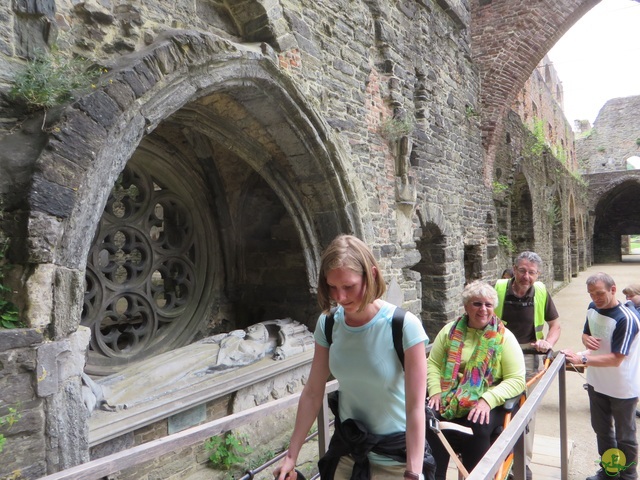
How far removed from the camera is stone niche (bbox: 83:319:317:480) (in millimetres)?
3164

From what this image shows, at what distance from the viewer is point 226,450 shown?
3.93 m

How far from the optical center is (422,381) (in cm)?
142

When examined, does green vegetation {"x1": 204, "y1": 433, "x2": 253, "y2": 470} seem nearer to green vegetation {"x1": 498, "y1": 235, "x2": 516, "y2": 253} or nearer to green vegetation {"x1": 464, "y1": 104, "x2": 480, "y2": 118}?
green vegetation {"x1": 464, "y1": 104, "x2": 480, "y2": 118}

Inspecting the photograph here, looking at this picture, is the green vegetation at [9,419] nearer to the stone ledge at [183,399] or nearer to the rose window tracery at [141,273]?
the stone ledge at [183,399]

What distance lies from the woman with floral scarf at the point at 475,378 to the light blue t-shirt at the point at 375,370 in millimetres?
903

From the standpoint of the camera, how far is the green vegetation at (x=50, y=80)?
2332 mm

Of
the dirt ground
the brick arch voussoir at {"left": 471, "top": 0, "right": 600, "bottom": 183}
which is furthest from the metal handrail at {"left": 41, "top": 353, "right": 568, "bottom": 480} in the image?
the brick arch voussoir at {"left": 471, "top": 0, "right": 600, "bottom": 183}

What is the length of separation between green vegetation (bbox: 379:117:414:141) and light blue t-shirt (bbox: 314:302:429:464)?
13.6ft

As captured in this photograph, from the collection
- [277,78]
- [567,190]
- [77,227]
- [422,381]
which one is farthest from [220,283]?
[567,190]

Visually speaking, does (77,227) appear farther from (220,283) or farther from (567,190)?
(567,190)

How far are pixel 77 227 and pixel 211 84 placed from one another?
149 cm

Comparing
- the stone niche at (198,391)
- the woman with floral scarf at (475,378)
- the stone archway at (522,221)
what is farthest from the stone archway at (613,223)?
the woman with floral scarf at (475,378)

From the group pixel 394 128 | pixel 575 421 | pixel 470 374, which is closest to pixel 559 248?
pixel 575 421

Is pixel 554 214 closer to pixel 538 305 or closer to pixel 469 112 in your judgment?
pixel 469 112
